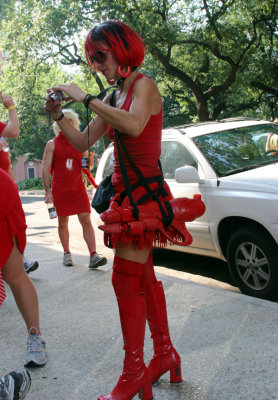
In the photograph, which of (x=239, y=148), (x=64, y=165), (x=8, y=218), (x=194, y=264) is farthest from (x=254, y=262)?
(x=64, y=165)

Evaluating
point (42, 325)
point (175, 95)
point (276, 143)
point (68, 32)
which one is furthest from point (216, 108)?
point (42, 325)

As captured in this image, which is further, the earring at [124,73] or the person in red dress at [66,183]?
the person in red dress at [66,183]

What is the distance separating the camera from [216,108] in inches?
946

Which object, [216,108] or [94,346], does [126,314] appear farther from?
[216,108]

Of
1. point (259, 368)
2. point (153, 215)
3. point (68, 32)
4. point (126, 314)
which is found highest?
point (68, 32)

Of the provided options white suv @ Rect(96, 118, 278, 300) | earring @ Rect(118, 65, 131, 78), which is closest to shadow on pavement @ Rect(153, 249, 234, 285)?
white suv @ Rect(96, 118, 278, 300)

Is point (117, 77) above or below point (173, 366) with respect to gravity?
above

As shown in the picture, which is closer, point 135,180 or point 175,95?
point 135,180

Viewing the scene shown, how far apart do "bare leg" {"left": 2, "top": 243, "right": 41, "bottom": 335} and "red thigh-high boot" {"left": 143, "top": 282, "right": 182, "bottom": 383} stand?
81cm

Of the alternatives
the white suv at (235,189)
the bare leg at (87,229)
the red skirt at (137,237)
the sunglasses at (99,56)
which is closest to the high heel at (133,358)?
the red skirt at (137,237)

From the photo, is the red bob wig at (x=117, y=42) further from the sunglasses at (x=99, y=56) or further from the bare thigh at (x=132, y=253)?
the bare thigh at (x=132, y=253)

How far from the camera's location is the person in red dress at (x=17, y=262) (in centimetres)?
271

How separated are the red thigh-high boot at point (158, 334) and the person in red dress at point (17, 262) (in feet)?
2.59

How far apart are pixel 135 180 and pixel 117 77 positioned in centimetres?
52
